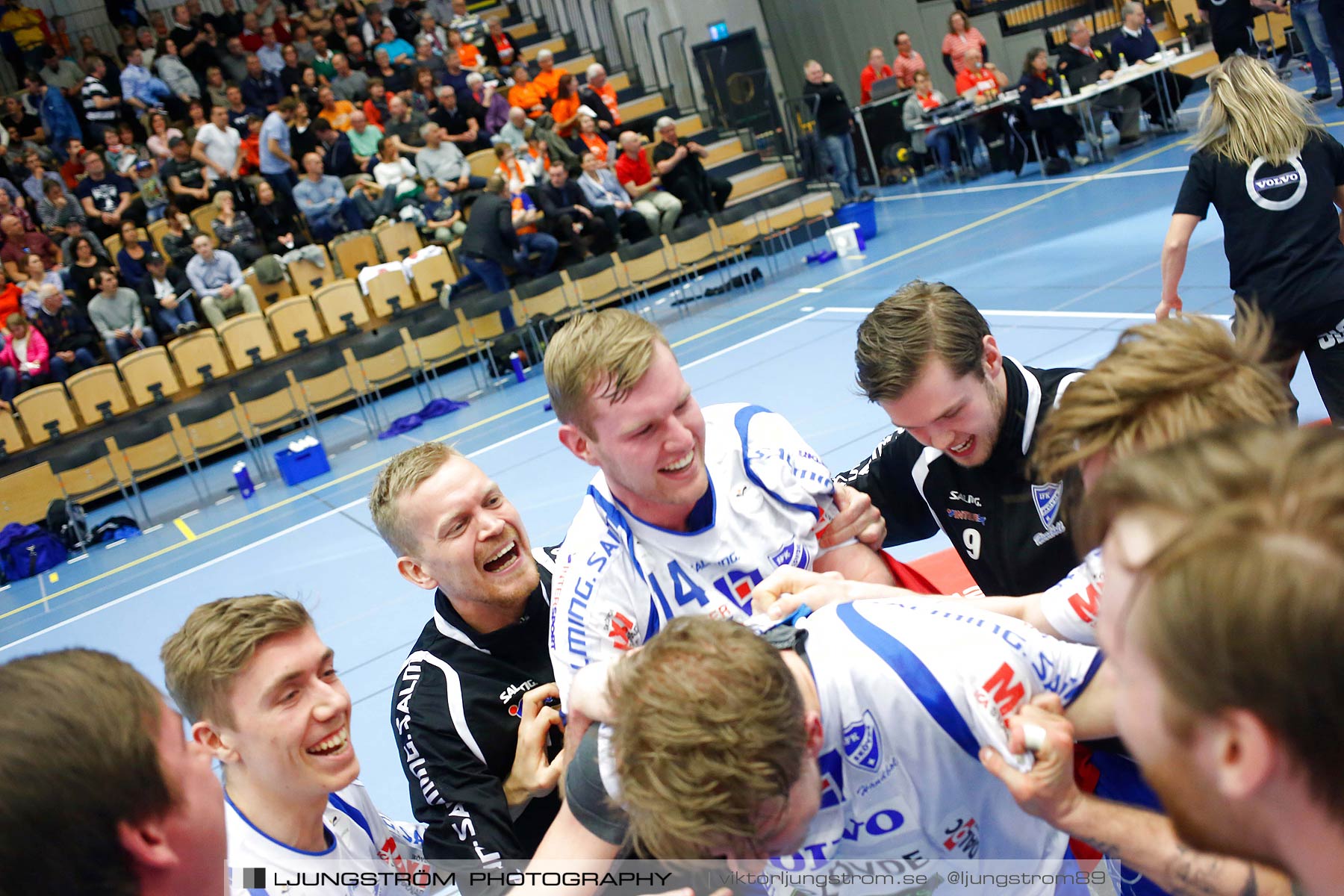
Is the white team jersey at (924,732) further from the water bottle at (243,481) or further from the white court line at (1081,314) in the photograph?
the water bottle at (243,481)

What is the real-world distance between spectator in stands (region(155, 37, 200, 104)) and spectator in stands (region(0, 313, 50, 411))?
21.7ft

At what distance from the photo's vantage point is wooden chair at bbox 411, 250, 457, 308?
16078mm

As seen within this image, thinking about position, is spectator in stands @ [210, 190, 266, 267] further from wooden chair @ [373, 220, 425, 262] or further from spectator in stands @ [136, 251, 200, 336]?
wooden chair @ [373, 220, 425, 262]

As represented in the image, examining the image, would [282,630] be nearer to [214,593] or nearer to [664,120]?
[214,593]

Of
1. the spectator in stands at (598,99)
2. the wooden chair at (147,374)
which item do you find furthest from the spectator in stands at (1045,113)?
the wooden chair at (147,374)

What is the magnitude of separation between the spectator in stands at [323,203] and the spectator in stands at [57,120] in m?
5.06

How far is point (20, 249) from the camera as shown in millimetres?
15594

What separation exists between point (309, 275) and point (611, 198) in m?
5.12

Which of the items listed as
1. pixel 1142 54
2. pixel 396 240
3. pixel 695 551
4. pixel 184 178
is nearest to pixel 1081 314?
pixel 695 551

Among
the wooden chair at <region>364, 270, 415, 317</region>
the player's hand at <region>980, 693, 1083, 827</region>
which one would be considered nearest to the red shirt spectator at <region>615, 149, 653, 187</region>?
the wooden chair at <region>364, 270, 415, 317</region>

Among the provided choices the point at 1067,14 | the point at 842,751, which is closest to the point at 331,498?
the point at 842,751

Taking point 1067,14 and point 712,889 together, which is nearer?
point 712,889

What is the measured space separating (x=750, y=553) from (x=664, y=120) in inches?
615

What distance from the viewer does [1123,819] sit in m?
1.75
